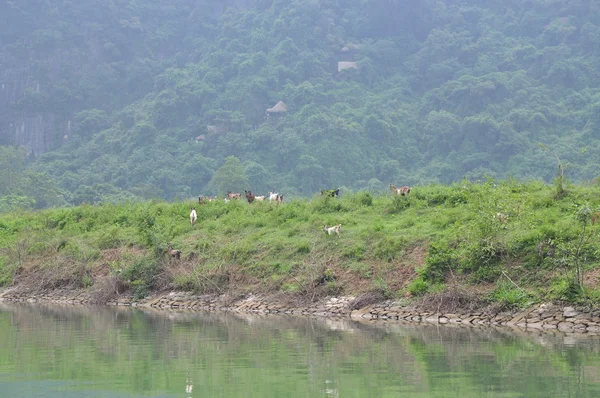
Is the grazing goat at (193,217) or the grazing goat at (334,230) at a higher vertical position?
the grazing goat at (193,217)

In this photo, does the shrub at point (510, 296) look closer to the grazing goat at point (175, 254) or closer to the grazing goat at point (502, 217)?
the grazing goat at point (502, 217)

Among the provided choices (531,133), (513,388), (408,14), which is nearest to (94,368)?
(513,388)

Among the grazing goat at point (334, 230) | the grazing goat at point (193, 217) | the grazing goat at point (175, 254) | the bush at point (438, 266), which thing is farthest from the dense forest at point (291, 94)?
the bush at point (438, 266)

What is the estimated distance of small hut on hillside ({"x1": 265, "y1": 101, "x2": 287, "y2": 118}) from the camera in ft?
306

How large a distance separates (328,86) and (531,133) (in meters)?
26.9

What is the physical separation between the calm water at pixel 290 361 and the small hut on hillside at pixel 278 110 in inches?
2885

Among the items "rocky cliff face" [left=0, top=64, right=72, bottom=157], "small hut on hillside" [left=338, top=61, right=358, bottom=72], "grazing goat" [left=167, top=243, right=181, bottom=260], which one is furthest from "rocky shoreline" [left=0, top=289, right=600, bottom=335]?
"small hut on hillside" [left=338, top=61, right=358, bottom=72]

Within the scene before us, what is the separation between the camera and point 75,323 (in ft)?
→ 69.9

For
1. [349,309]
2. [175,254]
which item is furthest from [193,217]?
[349,309]

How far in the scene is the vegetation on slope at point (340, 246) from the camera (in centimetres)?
2023

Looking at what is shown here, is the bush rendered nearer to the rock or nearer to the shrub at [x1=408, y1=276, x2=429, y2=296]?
the shrub at [x1=408, y1=276, x2=429, y2=296]

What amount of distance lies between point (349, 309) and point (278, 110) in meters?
72.2

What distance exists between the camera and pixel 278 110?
93.2 metres

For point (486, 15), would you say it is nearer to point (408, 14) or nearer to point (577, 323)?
point (408, 14)
